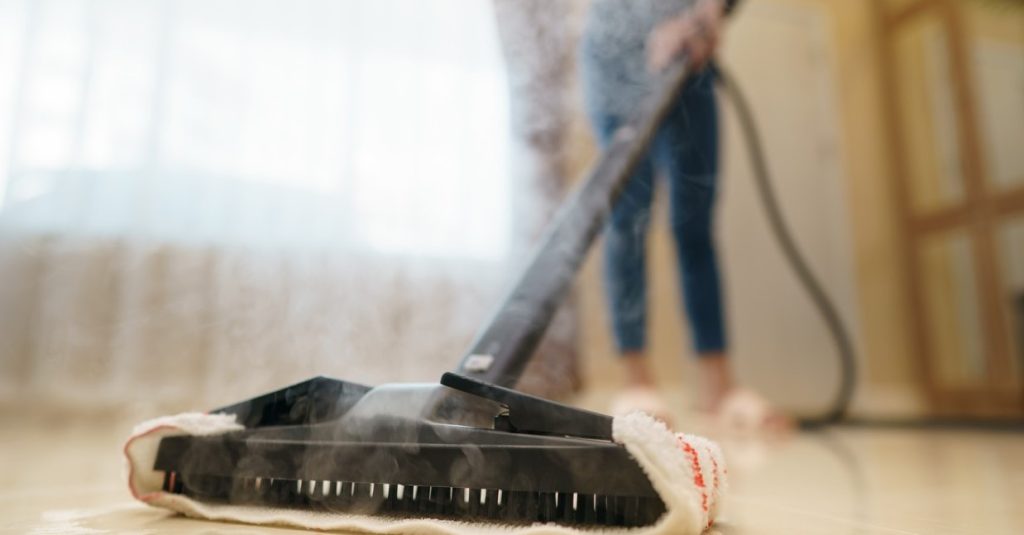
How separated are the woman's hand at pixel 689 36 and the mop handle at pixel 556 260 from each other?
0.15 m

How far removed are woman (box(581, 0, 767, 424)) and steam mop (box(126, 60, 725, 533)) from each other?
90 cm

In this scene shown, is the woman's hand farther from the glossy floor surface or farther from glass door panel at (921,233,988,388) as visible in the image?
glass door panel at (921,233,988,388)

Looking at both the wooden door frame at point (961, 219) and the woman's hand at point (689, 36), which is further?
the wooden door frame at point (961, 219)

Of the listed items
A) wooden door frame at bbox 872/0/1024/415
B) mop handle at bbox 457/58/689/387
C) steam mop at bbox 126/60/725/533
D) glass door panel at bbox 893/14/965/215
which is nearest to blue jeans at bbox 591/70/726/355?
mop handle at bbox 457/58/689/387

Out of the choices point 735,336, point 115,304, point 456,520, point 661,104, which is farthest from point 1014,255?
point 115,304

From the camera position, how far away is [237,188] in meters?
1.51

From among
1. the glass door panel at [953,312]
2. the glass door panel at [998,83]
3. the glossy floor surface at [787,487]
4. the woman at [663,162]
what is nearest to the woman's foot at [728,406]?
the woman at [663,162]

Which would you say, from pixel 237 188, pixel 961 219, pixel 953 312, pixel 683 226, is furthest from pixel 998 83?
pixel 237 188

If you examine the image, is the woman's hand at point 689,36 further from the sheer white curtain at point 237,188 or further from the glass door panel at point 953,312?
the glass door panel at point 953,312

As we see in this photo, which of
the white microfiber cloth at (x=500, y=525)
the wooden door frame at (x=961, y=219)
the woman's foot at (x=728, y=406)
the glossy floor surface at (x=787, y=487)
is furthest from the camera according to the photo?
the wooden door frame at (x=961, y=219)

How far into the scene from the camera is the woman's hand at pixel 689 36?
1268 millimetres

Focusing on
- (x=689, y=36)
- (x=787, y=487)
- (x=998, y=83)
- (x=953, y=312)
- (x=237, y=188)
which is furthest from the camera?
(x=953, y=312)

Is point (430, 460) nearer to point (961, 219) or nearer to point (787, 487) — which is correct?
point (787, 487)

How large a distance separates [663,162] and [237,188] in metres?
0.95
